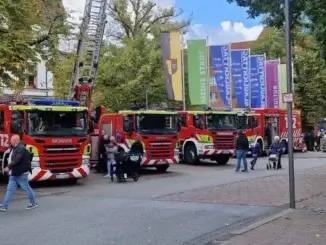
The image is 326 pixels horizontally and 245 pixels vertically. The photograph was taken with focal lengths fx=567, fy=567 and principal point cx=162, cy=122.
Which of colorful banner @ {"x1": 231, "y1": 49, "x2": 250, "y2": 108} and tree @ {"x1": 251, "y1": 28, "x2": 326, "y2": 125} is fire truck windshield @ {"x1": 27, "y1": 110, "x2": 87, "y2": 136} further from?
tree @ {"x1": 251, "y1": 28, "x2": 326, "y2": 125}

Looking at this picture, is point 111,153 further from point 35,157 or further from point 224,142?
point 224,142

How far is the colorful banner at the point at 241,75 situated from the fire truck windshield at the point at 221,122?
10.4 m

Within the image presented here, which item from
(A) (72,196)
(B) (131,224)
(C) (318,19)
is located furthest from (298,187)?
(B) (131,224)

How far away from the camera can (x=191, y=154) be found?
90.1 ft

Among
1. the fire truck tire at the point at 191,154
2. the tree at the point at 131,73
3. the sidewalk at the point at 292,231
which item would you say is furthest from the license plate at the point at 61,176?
the tree at the point at 131,73

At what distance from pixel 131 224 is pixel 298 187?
25.1 feet

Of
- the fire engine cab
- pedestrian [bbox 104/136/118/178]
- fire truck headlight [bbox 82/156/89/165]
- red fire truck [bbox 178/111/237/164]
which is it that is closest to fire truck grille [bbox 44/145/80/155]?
the fire engine cab

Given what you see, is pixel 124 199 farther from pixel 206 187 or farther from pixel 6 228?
pixel 6 228

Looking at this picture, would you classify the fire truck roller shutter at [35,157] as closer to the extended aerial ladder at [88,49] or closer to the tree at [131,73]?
the extended aerial ladder at [88,49]

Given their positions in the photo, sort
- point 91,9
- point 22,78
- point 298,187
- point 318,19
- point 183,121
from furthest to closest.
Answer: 1. point 183,121
2. point 91,9
3. point 22,78
4. point 298,187
5. point 318,19

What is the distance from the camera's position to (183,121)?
27500 mm

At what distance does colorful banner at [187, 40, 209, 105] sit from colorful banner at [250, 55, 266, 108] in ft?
19.3

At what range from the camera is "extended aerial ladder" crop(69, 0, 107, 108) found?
22812 millimetres

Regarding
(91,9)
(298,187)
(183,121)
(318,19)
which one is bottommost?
(298,187)
